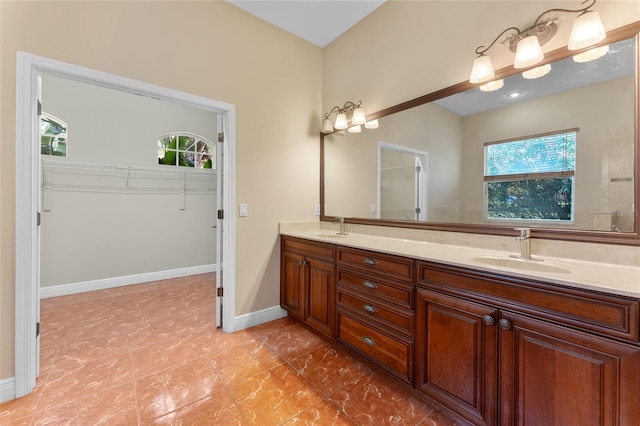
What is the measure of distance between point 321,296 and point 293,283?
44cm

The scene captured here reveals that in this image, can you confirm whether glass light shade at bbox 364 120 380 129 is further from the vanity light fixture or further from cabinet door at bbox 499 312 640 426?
cabinet door at bbox 499 312 640 426

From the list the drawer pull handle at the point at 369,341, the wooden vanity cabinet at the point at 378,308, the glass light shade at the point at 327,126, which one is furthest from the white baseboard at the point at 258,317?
the glass light shade at the point at 327,126

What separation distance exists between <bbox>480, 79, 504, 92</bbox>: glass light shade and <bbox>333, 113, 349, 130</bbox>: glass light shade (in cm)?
120

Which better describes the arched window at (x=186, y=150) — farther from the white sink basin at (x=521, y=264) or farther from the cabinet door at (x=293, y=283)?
the white sink basin at (x=521, y=264)

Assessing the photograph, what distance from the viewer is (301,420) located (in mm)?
1434

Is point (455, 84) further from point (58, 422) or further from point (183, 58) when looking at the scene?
point (58, 422)

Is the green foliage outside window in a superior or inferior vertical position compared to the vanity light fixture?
inferior

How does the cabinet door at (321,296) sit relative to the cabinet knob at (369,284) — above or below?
below

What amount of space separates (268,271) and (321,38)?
2.52 metres

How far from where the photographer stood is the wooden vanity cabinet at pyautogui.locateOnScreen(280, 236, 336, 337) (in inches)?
82.9

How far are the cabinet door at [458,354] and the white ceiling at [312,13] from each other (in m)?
2.46

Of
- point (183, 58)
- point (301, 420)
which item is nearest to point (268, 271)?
point (301, 420)

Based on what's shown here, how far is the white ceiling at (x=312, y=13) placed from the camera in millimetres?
2342

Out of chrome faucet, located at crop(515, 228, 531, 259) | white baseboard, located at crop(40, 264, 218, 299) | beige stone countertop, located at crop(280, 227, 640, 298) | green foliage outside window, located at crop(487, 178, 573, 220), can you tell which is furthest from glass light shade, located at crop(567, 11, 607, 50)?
white baseboard, located at crop(40, 264, 218, 299)
